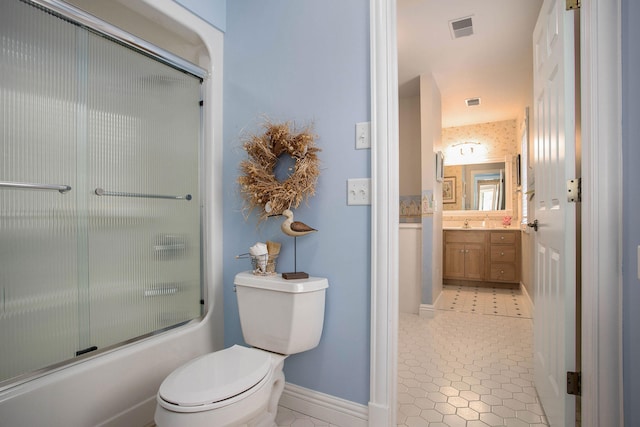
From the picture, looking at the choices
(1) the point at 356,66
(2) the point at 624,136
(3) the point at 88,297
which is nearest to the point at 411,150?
(1) the point at 356,66

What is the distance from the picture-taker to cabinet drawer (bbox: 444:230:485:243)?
15.3ft

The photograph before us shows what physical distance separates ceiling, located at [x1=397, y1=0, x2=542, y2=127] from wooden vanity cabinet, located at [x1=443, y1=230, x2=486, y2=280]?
178 cm

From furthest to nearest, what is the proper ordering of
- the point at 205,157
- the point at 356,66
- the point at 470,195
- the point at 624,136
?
the point at 470,195, the point at 205,157, the point at 356,66, the point at 624,136

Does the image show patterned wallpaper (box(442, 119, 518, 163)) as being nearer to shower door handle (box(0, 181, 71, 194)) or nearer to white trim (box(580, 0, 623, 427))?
white trim (box(580, 0, 623, 427))

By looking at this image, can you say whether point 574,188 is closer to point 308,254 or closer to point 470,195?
point 308,254

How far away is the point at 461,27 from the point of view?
8.77 ft

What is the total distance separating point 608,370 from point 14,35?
8.04 feet

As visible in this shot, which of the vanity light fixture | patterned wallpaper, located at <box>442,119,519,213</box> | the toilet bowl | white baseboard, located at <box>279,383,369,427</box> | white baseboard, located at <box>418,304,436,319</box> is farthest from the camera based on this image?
the vanity light fixture

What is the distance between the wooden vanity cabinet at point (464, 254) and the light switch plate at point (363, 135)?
3690mm

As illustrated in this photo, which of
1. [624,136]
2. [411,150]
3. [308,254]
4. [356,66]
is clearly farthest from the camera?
Answer: [411,150]

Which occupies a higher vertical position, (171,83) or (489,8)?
(489,8)

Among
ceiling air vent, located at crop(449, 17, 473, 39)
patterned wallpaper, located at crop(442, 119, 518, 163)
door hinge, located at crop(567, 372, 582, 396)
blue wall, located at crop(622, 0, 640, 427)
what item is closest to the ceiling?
ceiling air vent, located at crop(449, 17, 473, 39)

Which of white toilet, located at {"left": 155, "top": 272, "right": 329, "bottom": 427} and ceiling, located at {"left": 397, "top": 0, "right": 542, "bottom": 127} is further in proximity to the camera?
ceiling, located at {"left": 397, "top": 0, "right": 542, "bottom": 127}

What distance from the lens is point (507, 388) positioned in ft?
6.32
